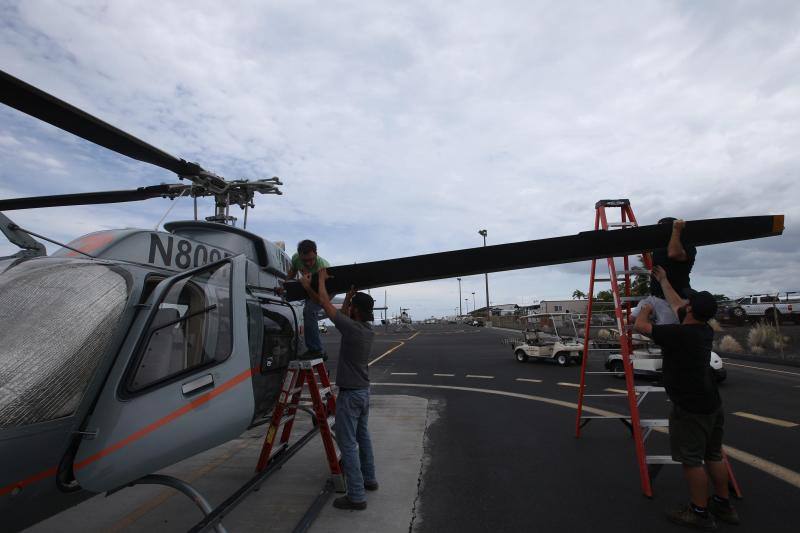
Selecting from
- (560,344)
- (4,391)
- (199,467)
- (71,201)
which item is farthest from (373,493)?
(560,344)

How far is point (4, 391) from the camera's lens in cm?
193

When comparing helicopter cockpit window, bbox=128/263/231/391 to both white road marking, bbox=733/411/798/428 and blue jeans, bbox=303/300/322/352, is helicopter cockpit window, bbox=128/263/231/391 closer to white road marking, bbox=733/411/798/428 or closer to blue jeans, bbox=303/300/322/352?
blue jeans, bbox=303/300/322/352

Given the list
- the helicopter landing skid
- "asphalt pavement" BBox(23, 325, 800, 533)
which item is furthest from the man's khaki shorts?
the helicopter landing skid

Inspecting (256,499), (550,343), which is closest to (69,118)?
(256,499)

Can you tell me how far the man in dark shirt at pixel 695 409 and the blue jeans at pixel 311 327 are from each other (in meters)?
3.46

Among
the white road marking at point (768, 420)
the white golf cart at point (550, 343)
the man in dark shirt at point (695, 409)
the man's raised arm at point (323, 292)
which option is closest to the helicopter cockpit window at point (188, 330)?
the man's raised arm at point (323, 292)

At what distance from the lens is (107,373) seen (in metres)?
2.29

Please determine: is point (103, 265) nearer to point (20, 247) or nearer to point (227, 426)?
point (20, 247)

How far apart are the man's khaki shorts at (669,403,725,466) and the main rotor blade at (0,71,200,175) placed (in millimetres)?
4897

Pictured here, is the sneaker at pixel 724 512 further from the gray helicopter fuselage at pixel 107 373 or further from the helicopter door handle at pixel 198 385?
the helicopter door handle at pixel 198 385

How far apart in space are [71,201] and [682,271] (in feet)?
18.6

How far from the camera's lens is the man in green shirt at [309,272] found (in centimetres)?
458

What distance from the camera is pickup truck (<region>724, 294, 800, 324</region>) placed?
29.3 meters

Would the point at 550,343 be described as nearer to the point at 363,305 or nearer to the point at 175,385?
the point at 363,305
